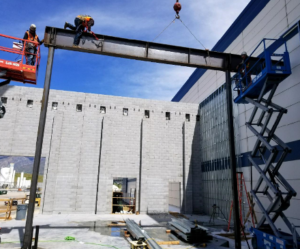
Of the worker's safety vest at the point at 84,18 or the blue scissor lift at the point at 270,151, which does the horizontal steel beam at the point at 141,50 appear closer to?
the worker's safety vest at the point at 84,18

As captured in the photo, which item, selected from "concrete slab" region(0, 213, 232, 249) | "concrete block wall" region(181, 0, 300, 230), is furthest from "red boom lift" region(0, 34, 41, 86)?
"concrete block wall" region(181, 0, 300, 230)

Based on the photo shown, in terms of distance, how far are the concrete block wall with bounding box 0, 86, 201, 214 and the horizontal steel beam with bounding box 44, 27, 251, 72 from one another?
989 cm

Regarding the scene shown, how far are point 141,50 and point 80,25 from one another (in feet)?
9.76

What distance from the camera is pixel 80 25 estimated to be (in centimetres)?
1064

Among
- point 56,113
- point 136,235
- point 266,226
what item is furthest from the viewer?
point 56,113

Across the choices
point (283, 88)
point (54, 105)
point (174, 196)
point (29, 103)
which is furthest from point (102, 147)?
point (283, 88)

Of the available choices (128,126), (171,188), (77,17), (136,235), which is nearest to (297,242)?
(136,235)

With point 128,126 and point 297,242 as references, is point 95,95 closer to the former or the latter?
point 128,126

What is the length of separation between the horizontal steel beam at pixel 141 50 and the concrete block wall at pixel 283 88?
2.10 metres

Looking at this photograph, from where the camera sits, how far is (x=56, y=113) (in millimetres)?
19719

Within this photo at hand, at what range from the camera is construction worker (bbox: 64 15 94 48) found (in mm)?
10594

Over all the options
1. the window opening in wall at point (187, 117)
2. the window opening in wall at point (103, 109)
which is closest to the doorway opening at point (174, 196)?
the window opening in wall at point (187, 117)

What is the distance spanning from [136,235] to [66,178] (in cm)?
1083

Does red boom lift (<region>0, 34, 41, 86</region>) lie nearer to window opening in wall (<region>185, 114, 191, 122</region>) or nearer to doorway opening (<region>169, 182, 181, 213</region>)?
window opening in wall (<region>185, 114, 191, 122</region>)
